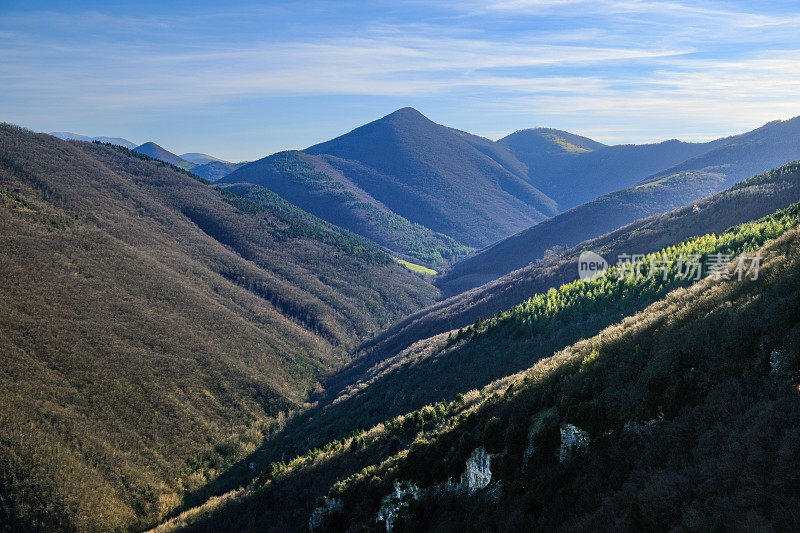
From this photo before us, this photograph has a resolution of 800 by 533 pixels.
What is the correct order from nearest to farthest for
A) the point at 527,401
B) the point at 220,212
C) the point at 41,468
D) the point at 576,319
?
the point at 527,401 → the point at 41,468 → the point at 576,319 → the point at 220,212

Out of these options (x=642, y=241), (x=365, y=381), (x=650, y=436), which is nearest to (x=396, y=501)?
(x=650, y=436)

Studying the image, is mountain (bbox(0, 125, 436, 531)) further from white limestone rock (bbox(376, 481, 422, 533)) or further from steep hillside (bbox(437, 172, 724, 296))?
steep hillside (bbox(437, 172, 724, 296))

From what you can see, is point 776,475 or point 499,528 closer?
point 776,475

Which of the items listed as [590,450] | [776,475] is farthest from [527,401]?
[776,475]

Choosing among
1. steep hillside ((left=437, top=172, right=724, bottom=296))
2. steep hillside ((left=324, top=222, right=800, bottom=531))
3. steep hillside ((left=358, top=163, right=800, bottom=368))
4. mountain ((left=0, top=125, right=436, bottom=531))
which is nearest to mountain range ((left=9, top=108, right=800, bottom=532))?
steep hillside ((left=324, top=222, right=800, bottom=531))

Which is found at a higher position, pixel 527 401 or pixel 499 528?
pixel 527 401

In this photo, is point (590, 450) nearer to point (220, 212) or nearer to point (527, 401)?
point (527, 401)

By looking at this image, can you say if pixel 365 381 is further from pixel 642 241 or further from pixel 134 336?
pixel 642 241
